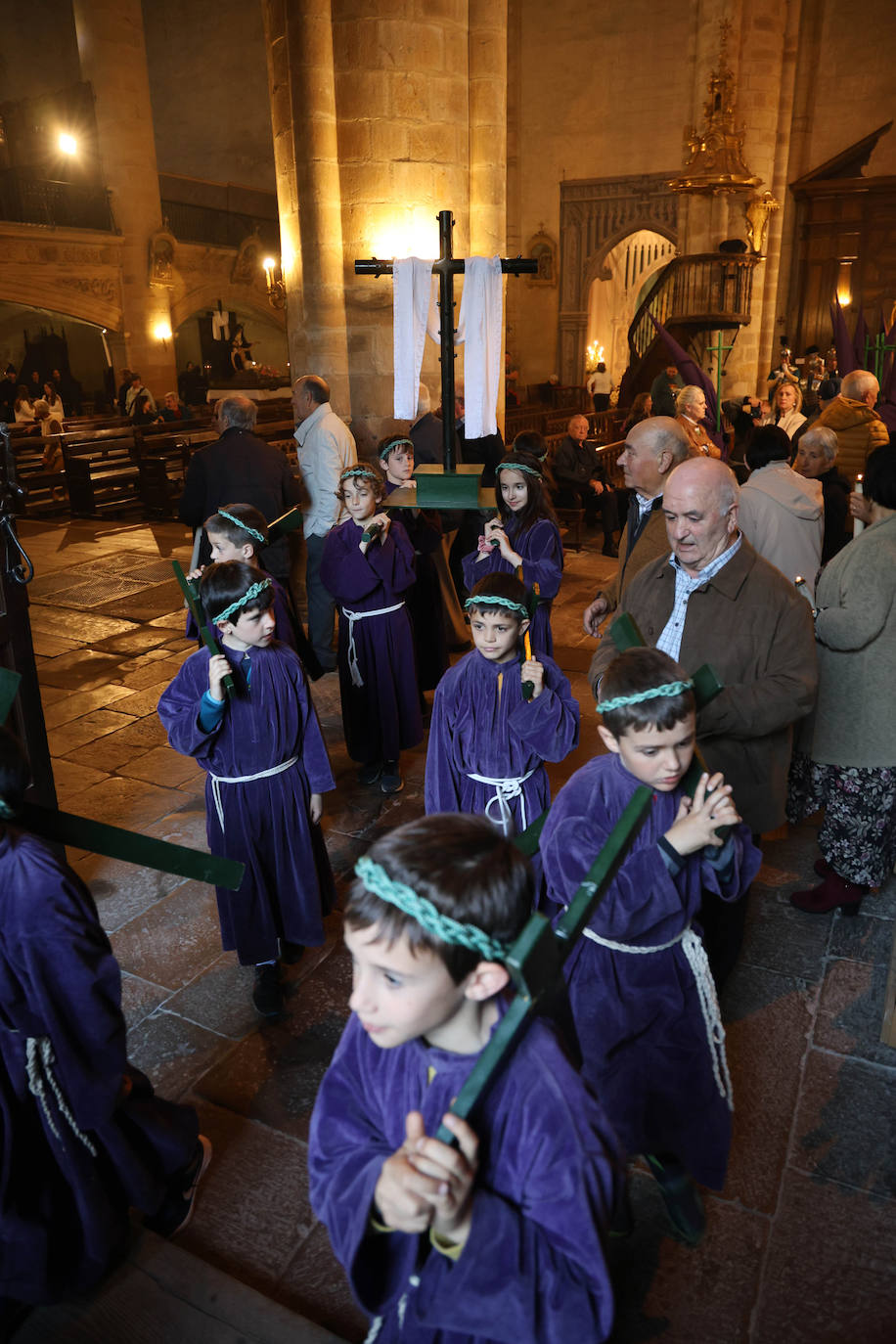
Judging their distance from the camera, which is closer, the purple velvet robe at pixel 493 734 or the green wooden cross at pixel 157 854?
the green wooden cross at pixel 157 854

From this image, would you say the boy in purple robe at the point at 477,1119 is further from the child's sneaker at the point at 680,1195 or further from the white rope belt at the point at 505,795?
the white rope belt at the point at 505,795

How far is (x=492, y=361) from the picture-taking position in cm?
460

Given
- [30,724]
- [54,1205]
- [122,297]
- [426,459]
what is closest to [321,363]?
[426,459]

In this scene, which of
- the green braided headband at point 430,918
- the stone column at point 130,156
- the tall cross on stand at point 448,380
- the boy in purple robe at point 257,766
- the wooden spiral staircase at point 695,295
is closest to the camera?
the green braided headband at point 430,918

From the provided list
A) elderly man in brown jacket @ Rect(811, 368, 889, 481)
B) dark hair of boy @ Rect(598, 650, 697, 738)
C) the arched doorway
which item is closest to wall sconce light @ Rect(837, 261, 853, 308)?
the arched doorway

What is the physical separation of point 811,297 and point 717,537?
16842 mm

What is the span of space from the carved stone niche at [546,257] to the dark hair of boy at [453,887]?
19.8 meters

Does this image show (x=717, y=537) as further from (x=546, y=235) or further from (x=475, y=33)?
(x=546, y=235)

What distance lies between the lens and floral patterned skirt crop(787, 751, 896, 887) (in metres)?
3.72

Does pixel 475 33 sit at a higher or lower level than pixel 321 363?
higher

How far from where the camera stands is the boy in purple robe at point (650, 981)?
2248 millimetres

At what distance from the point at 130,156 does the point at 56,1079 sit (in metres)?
21.2

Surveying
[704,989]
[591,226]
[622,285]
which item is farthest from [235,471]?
[622,285]

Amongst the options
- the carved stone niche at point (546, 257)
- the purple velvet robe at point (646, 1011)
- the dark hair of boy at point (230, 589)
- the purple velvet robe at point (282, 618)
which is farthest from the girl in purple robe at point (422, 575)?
the carved stone niche at point (546, 257)
